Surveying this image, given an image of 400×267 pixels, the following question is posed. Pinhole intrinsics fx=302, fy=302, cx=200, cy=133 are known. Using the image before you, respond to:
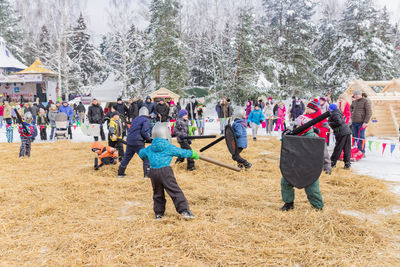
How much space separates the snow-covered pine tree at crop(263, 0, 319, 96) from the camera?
32719 millimetres

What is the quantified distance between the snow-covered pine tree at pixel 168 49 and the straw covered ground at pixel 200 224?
85.7ft

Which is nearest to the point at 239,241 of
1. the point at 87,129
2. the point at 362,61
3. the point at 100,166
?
the point at 100,166

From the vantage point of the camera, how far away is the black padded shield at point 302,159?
4.30 m

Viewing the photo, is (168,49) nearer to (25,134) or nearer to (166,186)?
(25,134)

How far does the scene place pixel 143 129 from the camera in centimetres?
728

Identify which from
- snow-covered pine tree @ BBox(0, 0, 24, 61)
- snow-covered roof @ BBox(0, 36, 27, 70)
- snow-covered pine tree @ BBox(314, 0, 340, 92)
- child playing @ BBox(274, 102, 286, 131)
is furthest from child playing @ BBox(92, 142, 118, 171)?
snow-covered pine tree @ BBox(0, 0, 24, 61)

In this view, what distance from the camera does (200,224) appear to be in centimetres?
423

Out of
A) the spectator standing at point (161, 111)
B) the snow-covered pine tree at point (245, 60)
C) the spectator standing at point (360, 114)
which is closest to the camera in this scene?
the spectator standing at point (360, 114)

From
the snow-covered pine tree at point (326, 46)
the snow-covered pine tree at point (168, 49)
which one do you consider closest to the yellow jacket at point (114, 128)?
the snow-covered pine tree at point (168, 49)

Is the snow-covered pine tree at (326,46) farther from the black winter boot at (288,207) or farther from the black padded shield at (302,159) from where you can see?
the black padded shield at (302,159)

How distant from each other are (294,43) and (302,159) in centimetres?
3261

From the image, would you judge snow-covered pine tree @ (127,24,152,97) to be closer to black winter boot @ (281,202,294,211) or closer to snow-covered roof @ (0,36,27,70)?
snow-covered roof @ (0,36,27,70)

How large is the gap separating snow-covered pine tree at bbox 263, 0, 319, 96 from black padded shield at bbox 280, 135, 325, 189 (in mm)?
29218

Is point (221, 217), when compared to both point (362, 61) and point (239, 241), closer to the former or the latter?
point (239, 241)
